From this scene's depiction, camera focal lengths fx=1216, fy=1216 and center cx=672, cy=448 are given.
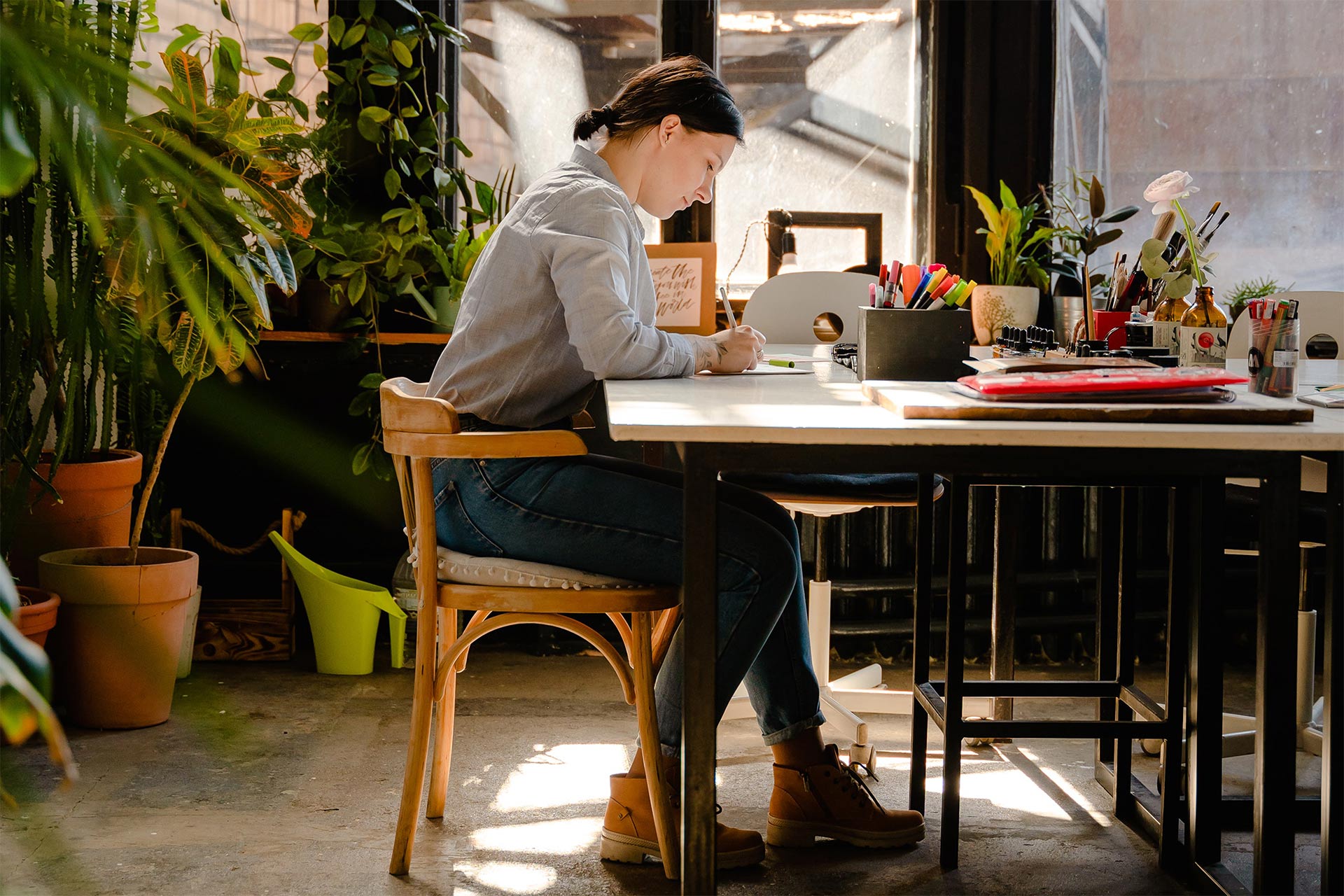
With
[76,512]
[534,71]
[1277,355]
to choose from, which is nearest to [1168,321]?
[1277,355]

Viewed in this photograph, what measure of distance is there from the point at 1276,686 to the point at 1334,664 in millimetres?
107

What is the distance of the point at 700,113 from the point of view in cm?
189

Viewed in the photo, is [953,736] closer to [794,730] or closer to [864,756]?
[794,730]

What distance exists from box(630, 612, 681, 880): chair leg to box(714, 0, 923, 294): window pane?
194 centimetres

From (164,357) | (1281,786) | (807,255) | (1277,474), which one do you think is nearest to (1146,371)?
(1277,474)

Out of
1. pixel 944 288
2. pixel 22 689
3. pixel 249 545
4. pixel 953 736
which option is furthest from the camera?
pixel 249 545

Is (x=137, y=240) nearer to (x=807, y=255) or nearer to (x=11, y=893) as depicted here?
(x=11, y=893)

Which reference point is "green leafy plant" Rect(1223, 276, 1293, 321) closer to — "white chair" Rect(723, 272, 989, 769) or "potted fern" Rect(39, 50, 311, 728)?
"white chair" Rect(723, 272, 989, 769)

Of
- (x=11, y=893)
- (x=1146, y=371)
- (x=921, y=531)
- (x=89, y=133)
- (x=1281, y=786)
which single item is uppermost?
(x=89, y=133)

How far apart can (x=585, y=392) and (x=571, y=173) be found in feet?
1.08

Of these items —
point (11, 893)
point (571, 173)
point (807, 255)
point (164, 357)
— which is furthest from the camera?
point (807, 255)

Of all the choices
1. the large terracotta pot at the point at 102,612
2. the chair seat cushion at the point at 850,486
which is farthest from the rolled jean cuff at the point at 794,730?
the large terracotta pot at the point at 102,612

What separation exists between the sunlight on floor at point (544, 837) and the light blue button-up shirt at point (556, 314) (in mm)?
697

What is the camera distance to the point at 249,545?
3303mm
